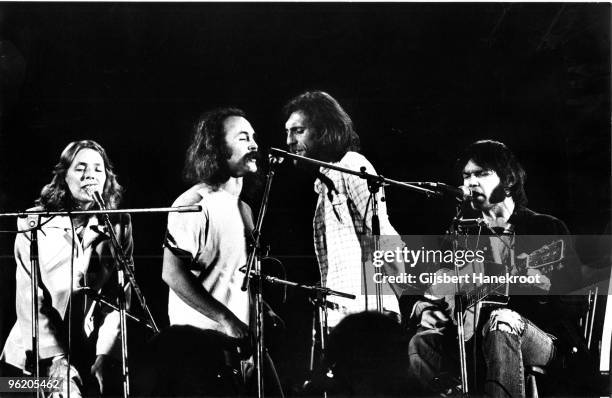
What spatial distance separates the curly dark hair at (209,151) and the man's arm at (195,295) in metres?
0.49

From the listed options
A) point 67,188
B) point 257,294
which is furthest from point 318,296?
point 67,188

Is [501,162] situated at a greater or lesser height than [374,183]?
greater

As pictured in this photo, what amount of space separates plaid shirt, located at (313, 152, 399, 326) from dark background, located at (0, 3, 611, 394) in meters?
0.08

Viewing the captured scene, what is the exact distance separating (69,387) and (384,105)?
98.3 inches

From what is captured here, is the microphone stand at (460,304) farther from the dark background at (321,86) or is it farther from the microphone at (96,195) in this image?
the microphone at (96,195)

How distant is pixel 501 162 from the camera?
397 centimetres

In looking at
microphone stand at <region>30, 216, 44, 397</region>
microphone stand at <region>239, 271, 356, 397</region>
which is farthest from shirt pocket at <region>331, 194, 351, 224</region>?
microphone stand at <region>30, 216, 44, 397</region>

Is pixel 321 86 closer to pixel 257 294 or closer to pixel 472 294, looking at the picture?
pixel 257 294

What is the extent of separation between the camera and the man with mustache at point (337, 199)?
3.79 meters

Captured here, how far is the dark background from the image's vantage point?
152 inches

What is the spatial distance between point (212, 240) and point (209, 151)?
54 cm

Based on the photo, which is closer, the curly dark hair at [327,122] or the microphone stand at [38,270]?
the microphone stand at [38,270]

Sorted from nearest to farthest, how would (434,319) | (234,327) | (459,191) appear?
(234,327), (434,319), (459,191)

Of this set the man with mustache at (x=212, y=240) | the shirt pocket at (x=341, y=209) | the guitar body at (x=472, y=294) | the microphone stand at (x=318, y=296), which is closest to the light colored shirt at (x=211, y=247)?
the man with mustache at (x=212, y=240)
